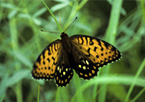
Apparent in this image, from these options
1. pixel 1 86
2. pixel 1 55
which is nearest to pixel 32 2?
pixel 1 55

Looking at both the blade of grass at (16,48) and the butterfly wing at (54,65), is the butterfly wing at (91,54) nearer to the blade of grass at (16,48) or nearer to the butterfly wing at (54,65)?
the butterfly wing at (54,65)

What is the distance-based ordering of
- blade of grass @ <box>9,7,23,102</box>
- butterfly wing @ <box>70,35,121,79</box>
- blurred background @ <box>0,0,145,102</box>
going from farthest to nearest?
blade of grass @ <box>9,7,23,102</box>, blurred background @ <box>0,0,145,102</box>, butterfly wing @ <box>70,35,121,79</box>

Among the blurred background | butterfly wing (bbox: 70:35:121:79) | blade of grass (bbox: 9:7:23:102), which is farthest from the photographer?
blade of grass (bbox: 9:7:23:102)

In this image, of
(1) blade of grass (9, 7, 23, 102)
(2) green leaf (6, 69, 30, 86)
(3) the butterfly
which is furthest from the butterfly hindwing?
(1) blade of grass (9, 7, 23, 102)

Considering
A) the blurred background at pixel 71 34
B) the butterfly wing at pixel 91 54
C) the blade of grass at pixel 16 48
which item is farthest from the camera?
the blade of grass at pixel 16 48

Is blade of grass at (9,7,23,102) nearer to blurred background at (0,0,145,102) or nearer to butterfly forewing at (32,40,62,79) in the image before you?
blurred background at (0,0,145,102)

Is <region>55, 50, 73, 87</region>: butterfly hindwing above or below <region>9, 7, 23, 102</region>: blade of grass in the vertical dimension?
below

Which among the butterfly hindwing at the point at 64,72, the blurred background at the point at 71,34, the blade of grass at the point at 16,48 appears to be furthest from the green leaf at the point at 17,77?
the butterfly hindwing at the point at 64,72

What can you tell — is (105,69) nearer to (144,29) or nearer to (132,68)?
(144,29)
